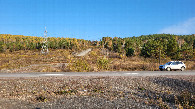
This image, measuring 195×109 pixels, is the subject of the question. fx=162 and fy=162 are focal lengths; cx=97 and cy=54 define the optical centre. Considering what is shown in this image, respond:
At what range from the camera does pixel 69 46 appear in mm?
144125

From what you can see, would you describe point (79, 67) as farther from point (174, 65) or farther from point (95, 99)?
point (95, 99)

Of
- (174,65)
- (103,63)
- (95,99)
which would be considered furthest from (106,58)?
(95,99)

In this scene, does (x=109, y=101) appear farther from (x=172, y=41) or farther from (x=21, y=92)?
(x=172, y=41)

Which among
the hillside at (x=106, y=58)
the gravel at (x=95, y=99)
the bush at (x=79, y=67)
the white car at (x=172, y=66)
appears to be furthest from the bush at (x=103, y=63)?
the gravel at (x=95, y=99)

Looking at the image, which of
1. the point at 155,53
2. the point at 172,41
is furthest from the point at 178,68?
the point at 172,41

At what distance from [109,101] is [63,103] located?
2060 millimetres

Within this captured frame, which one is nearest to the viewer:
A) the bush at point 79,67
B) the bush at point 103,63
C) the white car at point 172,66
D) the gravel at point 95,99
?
the gravel at point 95,99

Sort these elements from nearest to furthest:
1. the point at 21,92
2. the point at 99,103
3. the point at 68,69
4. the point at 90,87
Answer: the point at 99,103
the point at 21,92
the point at 90,87
the point at 68,69

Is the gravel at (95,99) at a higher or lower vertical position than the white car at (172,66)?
lower

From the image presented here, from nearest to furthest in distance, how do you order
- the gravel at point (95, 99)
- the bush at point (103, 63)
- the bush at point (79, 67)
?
the gravel at point (95, 99) < the bush at point (79, 67) < the bush at point (103, 63)

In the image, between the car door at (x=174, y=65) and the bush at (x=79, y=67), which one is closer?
the bush at (x=79, y=67)

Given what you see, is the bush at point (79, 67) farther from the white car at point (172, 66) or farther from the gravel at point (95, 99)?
the white car at point (172, 66)

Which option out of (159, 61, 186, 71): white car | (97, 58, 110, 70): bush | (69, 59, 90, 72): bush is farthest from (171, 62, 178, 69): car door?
(69, 59, 90, 72): bush

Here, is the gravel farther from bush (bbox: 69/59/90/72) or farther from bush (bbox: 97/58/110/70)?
bush (bbox: 97/58/110/70)
